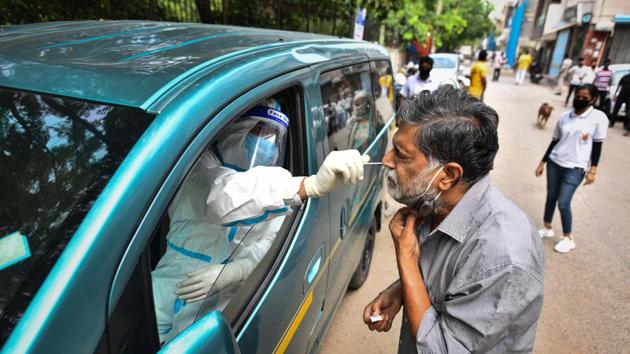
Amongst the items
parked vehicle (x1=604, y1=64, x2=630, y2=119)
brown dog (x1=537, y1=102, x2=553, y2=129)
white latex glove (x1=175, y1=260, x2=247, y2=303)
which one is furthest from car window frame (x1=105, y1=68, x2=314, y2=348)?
parked vehicle (x1=604, y1=64, x2=630, y2=119)

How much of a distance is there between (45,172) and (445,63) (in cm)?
1430

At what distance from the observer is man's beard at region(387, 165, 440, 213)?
1186mm

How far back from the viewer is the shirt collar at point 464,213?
3.74 feet

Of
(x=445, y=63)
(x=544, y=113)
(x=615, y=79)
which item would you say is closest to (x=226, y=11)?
(x=544, y=113)

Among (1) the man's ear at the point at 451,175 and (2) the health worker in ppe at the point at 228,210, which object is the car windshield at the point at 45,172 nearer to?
(2) the health worker in ppe at the point at 228,210

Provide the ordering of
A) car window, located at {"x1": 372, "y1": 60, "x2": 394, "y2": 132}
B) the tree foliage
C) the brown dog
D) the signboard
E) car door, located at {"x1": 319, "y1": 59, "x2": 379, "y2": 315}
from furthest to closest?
the brown dog
the signboard
the tree foliage
car window, located at {"x1": 372, "y1": 60, "x2": 394, "y2": 132}
car door, located at {"x1": 319, "y1": 59, "x2": 379, "y2": 315}

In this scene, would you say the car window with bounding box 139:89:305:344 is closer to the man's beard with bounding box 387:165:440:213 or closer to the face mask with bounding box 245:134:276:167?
the face mask with bounding box 245:134:276:167

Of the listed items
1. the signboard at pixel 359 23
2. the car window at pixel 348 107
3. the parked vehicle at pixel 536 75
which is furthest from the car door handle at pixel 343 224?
the parked vehicle at pixel 536 75

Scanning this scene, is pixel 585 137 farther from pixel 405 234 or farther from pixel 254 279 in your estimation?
pixel 254 279

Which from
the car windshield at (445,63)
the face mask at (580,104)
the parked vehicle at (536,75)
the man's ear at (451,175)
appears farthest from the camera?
the parked vehicle at (536,75)

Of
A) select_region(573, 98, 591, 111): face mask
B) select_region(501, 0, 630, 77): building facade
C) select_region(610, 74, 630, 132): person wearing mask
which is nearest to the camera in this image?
select_region(573, 98, 591, 111): face mask

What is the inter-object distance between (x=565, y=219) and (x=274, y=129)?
11.5 feet

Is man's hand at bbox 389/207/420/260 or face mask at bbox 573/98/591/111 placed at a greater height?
face mask at bbox 573/98/591/111

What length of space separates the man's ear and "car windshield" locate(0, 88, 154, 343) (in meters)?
0.85
